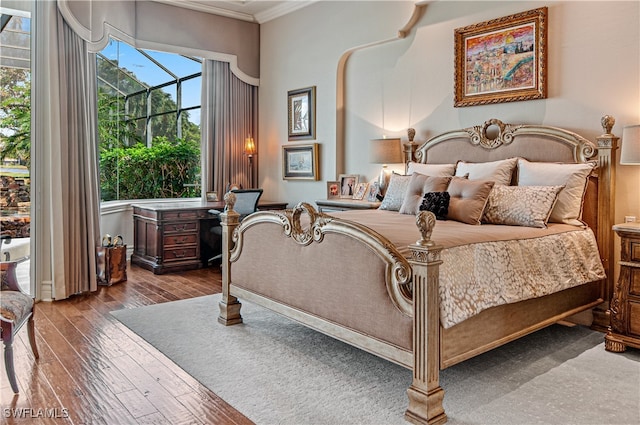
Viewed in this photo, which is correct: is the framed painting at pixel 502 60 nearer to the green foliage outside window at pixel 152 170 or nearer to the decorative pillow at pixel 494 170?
the decorative pillow at pixel 494 170

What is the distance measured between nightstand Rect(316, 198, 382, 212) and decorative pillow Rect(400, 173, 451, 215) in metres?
0.72

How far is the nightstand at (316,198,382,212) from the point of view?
478 cm

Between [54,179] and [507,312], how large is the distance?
12.3 feet

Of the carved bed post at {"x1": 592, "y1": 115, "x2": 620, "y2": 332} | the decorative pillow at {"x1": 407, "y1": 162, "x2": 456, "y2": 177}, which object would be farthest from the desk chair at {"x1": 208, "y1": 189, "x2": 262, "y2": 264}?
the carved bed post at {"x1": 592, "y1": 115, "x2": 620, "y2": 332}

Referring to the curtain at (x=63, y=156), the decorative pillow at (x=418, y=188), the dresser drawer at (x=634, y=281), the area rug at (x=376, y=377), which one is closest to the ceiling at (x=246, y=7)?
the curtain at (x=63, y=156)

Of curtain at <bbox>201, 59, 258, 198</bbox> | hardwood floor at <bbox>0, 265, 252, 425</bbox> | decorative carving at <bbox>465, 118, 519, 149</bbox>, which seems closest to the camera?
hardwood floor at <bbox>0, 265, 252, 425</bbox>

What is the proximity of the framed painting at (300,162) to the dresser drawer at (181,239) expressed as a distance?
1395mm

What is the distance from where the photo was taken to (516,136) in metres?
3.97

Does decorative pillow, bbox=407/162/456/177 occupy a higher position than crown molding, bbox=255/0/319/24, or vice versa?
crown molding, bbox=255/0/319/24

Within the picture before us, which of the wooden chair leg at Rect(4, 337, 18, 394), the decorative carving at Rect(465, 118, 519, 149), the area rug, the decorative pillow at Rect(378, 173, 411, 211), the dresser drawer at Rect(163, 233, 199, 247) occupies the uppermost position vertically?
the decorative carving at Rect(465, 118, 519, 149)

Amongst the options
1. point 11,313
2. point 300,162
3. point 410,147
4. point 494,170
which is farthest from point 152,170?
point 494,170

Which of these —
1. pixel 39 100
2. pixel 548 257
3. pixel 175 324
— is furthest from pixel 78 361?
pixel 548 257

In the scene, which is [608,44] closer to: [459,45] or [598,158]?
[598,158]

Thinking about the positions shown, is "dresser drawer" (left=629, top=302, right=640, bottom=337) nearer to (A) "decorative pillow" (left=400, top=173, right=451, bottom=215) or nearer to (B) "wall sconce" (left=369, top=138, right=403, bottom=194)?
(A) "decorative pillow" (left=400, top=173, right=451, bottom=215)
